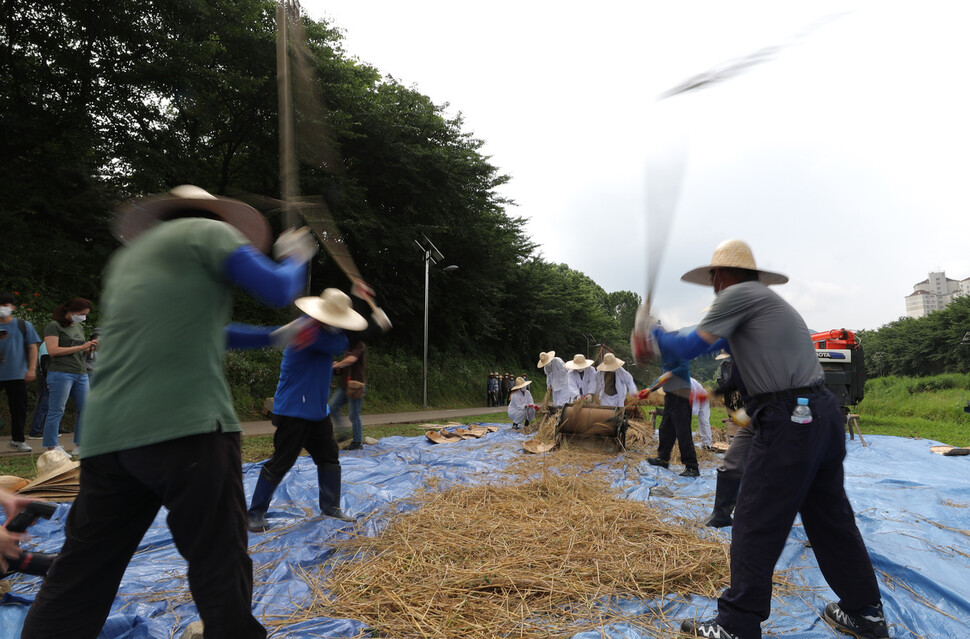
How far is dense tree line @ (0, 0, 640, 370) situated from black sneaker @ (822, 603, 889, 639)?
26.3ft

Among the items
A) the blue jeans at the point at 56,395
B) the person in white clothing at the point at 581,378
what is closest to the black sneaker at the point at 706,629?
the blue jeans at the point at 56,395

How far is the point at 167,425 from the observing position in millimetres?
1695

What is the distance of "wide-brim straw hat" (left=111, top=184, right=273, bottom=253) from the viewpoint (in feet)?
6.54

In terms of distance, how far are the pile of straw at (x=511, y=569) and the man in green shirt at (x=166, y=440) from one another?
114cm

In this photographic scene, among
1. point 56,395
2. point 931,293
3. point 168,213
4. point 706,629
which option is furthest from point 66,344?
point 931,293

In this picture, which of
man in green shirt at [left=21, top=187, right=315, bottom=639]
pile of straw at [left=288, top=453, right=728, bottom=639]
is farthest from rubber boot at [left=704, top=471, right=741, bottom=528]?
man in green shirt at [left=21, top=187, right=315, bottom=639]

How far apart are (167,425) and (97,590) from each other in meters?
0.65

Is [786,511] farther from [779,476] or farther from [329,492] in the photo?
→ [329,492]

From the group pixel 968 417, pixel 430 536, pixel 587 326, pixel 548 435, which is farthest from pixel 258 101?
pixel 587 326

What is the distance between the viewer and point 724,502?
4.48 m

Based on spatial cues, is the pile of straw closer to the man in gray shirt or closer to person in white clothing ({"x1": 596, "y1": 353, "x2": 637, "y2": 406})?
the man in gray shirt

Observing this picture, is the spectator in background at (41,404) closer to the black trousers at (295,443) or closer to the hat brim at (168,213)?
the black trousers at (295,443)

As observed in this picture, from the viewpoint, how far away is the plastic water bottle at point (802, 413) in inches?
96.7

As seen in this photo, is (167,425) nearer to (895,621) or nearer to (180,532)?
(180,532)
